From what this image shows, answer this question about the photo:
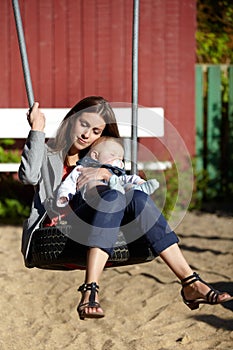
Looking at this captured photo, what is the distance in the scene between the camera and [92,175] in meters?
3.89

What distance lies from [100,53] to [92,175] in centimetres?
486

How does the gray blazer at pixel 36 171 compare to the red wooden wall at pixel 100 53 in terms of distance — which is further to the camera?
the red wooden wall at pixel 100 53

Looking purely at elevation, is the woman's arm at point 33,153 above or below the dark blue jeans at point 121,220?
above

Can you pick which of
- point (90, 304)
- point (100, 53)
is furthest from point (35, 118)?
point (100, 53)

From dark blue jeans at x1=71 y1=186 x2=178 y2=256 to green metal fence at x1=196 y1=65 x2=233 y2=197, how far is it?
17.8 ft

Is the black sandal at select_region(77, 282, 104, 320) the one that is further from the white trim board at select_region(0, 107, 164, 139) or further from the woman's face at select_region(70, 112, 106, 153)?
the white trim board at select_region(0, 107, 164, 139)

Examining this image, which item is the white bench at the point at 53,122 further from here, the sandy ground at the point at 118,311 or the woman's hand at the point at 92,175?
the woman's hand at the point at 92,175

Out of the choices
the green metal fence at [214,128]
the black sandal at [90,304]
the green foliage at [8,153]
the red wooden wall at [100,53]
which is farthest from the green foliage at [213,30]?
the black sandal at [90,304]

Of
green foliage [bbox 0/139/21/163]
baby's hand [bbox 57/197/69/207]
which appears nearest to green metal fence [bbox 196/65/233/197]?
green foliage [bbox 0/139/21/163]

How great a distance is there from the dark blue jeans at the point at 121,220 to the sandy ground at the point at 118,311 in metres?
1.58

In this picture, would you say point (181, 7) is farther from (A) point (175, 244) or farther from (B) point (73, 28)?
(A) point (175, 244)

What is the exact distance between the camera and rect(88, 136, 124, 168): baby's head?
402 cm

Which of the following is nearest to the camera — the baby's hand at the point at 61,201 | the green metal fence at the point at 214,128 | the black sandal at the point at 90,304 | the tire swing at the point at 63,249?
the black sandal at the point at 90,304

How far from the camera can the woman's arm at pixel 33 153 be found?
3.72 metres
